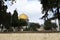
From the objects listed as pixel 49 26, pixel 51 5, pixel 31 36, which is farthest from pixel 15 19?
Result: pixel 51 5

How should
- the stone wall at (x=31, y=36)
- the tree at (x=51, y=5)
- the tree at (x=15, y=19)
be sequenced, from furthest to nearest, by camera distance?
the tree at (x=51, y=5)
the tree at (x=15, y=19)
the stone wall at (x=31, y=36)

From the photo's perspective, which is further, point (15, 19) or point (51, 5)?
point (51, 5)

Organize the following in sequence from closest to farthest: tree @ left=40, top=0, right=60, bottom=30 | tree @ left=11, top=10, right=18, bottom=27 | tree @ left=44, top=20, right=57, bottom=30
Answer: tree @ left=44, top=20, right=57, bottom=30 → tree @ left=11, top=10, right=18, bottom=27 → tree @ left=40, top=0, right=60, bottom=30

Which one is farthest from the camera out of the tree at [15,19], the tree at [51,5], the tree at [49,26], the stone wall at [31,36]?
the tree at [51,5]

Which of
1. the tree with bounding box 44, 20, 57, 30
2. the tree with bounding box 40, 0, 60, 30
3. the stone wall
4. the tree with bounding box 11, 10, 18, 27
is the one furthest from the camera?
the tree with bounding box 40, 0, 60, 30

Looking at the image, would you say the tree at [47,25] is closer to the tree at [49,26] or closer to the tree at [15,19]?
the tree at [49,26]

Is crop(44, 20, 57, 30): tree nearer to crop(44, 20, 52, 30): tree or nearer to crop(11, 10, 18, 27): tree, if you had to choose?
crop(44, 20, 52, 30): tree

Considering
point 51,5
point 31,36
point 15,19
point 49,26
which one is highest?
point 51,5

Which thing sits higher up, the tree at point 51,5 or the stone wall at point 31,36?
the tree at point 51,5

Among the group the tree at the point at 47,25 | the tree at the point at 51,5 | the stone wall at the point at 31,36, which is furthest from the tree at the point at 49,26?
the tree at the point at 51,5

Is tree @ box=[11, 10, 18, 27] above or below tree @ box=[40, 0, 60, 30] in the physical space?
below

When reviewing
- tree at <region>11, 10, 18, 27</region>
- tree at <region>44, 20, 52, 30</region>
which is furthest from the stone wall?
tree at <region>11, 10, 18, 27</region>

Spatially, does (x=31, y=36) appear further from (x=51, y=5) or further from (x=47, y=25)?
(x=51, y=5)

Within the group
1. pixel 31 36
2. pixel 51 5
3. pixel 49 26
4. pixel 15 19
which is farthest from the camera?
pixel 51 5
